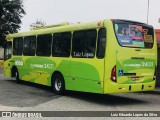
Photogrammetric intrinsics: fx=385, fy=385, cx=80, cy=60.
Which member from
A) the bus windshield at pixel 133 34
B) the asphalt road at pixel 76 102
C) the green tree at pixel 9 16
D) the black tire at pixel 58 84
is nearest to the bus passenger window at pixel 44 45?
the black tire at pixel 58 84

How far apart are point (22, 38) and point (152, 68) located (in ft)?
26.7

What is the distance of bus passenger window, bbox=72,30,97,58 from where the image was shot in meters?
13.4

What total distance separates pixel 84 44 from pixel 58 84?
105 inches

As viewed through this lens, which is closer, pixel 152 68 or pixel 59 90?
pixel 152 68

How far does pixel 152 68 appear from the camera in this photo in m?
14.0

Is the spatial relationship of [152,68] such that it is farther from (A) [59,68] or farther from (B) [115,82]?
(A) [59,68]

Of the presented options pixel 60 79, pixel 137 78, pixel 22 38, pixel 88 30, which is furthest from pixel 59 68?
pixel 22 38

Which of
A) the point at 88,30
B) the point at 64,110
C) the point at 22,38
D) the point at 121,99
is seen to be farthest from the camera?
the point at 22,38

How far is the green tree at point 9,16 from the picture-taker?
6034 cm

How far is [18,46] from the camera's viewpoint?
2028 cm

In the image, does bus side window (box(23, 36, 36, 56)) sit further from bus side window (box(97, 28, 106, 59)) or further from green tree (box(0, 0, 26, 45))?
green tree (box(0, 0, 26, 45))

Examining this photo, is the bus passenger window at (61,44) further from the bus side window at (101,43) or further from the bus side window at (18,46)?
the bus side window at (18,46)

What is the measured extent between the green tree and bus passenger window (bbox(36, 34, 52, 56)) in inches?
1695

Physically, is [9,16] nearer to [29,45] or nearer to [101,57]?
[29,45]
